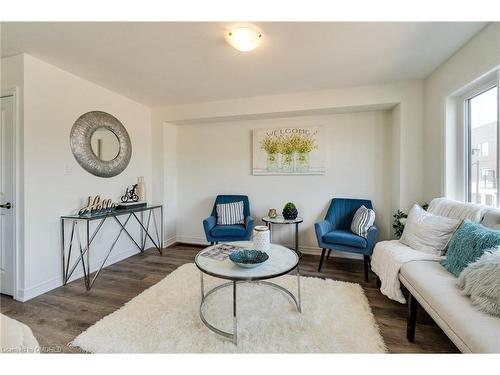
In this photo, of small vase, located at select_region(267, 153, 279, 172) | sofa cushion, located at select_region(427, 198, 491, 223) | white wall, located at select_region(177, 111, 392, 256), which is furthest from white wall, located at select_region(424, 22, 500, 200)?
small vase, located at select_region(267, 153, 279, 172)

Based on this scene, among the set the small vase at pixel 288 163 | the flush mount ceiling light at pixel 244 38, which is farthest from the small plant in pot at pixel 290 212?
the flush mount ceiling light at pixel 244 38

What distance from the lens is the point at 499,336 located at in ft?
3.21

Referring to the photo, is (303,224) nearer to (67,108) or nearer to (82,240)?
(82,240)

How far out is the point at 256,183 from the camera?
3.71m

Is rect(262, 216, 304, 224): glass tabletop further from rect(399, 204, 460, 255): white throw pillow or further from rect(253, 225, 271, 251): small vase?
rect(399, 204, 460, 255): white throw pillow

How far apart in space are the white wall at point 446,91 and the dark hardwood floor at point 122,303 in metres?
1.30

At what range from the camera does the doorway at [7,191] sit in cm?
221

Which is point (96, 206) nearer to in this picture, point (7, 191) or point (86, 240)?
point (86, 240)

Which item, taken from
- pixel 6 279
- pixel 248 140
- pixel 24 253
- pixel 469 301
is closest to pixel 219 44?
pixel 248 140

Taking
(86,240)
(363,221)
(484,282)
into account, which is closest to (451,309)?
(484,282)

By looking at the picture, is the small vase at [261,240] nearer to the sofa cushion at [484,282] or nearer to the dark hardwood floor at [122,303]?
the dark hardwood floor at [122,303]

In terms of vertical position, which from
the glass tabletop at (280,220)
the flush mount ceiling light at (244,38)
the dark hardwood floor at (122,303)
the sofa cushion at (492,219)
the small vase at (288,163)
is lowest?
the dark hardwood floor at (122,303)

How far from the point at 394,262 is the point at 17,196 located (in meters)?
3.36

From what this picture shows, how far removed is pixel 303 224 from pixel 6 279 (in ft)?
11.0
